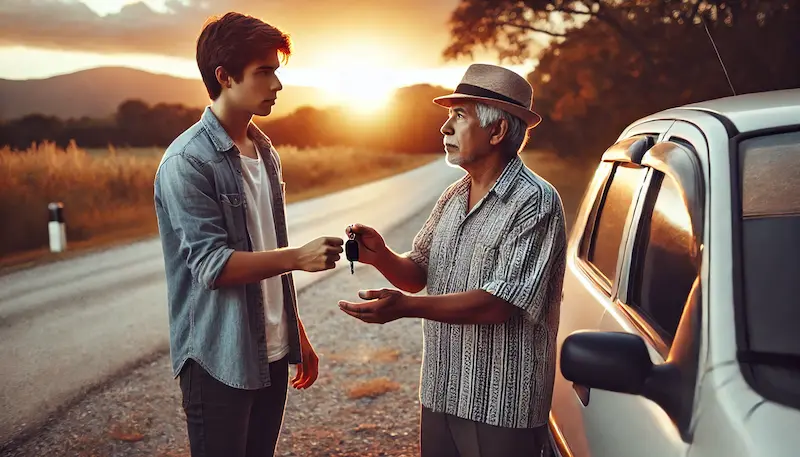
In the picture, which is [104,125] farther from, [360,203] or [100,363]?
[100,363]

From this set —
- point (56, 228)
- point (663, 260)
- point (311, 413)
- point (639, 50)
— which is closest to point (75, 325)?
point (311, 413)

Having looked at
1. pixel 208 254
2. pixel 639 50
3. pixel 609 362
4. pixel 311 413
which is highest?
pixel 639 50

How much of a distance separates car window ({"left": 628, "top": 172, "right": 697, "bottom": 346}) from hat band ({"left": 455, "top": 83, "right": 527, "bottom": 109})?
488 millimetres

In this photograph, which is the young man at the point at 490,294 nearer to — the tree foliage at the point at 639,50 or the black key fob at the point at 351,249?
the black key fob at the point at 351,249

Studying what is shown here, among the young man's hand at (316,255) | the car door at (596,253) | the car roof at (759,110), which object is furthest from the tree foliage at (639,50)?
the young man's hand at (316,255)

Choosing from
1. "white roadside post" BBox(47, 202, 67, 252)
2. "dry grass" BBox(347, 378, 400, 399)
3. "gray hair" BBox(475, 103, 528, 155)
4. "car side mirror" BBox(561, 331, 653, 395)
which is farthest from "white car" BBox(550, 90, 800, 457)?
"white roadside post" BBox(47, 202, 67, 252)

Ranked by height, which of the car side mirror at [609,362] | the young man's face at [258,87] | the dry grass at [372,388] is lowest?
the dry grass at [372,388]

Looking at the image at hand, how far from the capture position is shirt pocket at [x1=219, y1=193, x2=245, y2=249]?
7.25 feet

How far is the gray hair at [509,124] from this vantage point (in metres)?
2.27

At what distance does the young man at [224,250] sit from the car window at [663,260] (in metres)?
0.87

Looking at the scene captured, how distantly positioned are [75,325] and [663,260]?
5.81 m

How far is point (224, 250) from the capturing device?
6.96 feet

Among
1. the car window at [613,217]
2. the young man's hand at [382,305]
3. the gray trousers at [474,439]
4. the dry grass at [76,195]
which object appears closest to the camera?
the young man's hand at [382,305]

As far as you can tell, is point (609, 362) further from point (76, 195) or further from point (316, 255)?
point (76, 195)
